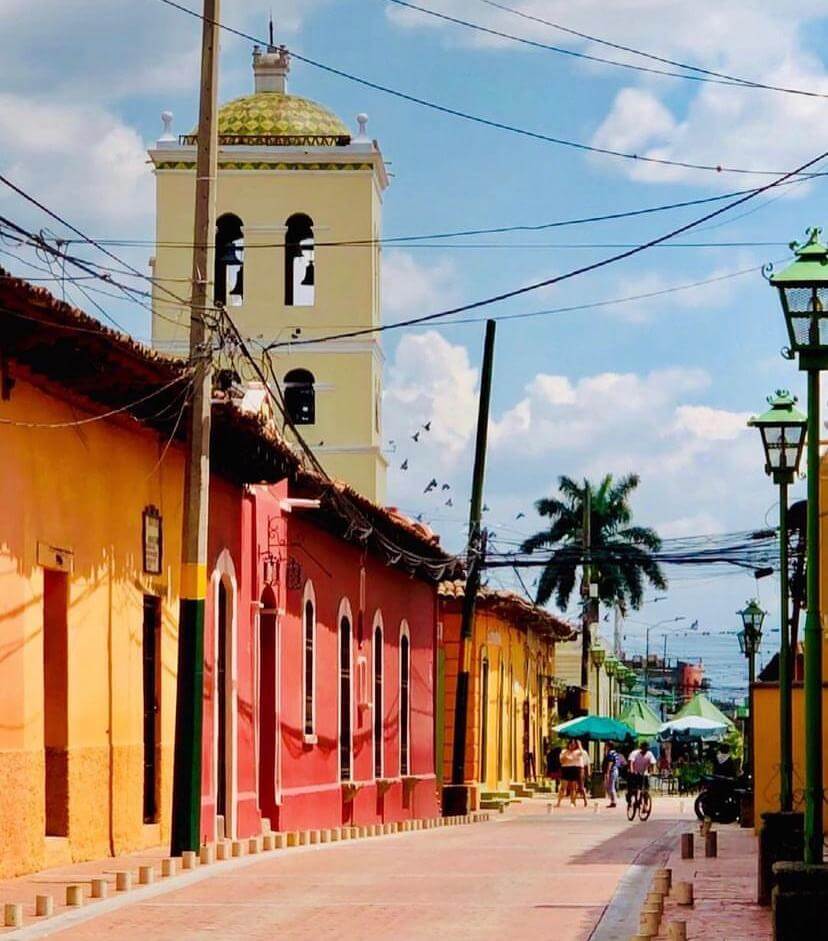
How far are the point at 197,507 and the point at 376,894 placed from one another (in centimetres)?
542

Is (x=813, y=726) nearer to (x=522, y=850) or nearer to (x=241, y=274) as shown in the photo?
(x=522, y=850)

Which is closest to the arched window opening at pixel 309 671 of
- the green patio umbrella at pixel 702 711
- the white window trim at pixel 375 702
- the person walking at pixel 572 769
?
the white window trim at pixel 375 702

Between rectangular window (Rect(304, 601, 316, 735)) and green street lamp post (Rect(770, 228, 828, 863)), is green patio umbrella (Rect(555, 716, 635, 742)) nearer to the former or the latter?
rectangular window (Rect(304, 601, 316, 735))

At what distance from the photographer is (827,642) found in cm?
2827

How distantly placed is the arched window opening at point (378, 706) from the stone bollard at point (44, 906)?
21710mm

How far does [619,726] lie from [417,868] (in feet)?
113

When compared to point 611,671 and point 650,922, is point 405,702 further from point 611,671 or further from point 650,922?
point 611,671

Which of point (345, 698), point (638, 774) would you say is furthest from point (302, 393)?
point (345, 698)

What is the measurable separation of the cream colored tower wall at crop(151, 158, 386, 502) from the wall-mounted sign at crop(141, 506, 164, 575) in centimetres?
2786

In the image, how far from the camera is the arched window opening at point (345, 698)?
33.2 metres

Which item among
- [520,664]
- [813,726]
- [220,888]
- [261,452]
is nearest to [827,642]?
[261,452]

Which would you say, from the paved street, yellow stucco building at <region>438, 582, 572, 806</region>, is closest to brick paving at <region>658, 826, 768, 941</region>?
the paved street

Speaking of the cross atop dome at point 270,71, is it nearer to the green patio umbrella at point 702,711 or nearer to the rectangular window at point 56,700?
the green patio umbrella at point 702,711

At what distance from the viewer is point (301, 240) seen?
5231 cm
